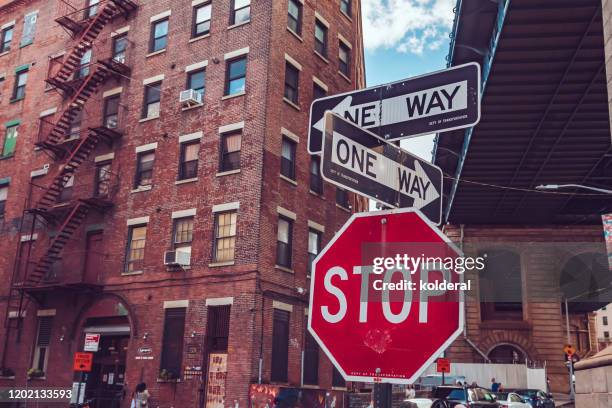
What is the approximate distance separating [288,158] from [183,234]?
562 centimetres

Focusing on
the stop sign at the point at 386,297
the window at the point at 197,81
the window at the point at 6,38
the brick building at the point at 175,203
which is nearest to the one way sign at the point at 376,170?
the stop sign at the point at 386,297

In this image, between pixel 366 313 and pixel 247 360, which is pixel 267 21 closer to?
pixel 247 360

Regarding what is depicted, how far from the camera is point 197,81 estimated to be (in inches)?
1137

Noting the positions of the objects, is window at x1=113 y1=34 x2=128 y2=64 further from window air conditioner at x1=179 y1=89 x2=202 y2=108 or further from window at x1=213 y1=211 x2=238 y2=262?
window at x1=213 y1=211 x2=238 y2=262

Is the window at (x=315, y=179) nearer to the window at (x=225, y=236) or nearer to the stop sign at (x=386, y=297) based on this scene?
the window at (x=225, y=236)

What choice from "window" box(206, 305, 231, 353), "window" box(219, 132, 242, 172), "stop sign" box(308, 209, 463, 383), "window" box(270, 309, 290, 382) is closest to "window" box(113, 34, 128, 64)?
"window" box(219, 132, 242, 172)

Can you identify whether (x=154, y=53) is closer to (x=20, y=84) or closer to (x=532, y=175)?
(x=20, y=84)

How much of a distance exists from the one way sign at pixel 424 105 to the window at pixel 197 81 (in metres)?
24.0

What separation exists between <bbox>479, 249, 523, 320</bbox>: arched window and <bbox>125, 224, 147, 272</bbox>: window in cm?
3586

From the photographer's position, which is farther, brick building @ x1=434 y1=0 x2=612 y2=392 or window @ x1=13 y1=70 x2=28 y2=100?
window @ x1=13 y1=70 x2=28 y2=100

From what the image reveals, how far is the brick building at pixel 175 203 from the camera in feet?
81.6

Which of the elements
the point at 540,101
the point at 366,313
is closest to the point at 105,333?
the point at 540,101

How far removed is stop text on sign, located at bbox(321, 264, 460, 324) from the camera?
3.43m

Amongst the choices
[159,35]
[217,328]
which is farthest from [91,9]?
[217,328]
